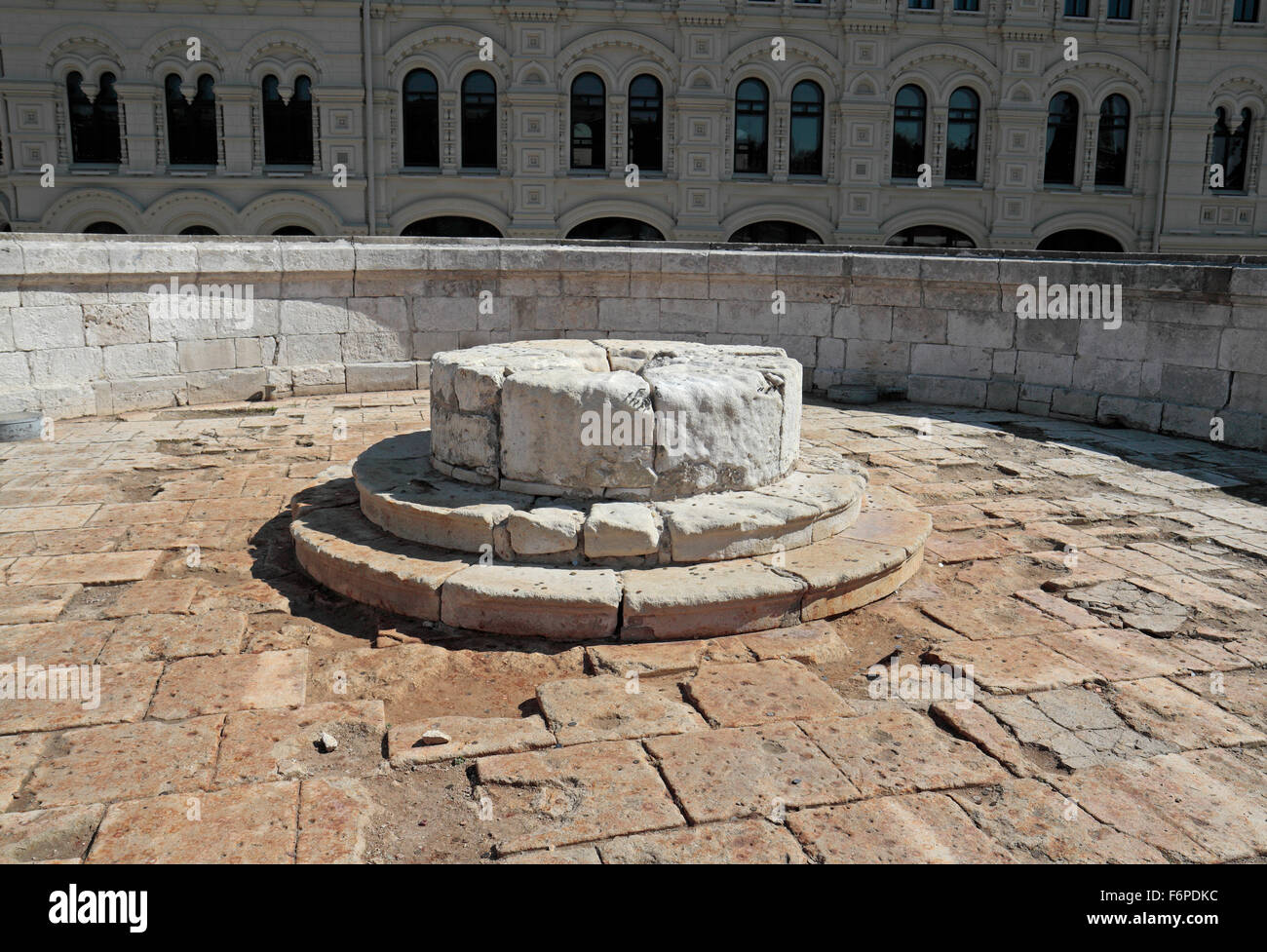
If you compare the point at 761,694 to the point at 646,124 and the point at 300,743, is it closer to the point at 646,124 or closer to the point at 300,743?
the point at 300,743

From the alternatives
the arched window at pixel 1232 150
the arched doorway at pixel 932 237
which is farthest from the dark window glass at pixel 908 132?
the arched window at pixel 1232 150

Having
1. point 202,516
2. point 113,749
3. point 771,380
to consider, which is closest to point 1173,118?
point 771,380

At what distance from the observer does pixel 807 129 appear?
20.9m

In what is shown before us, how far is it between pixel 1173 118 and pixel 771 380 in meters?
20.9

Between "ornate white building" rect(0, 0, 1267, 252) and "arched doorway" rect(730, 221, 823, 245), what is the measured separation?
57mm

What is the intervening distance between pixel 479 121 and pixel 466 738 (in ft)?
61.8

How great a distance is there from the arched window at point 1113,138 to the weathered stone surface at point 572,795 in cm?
2261

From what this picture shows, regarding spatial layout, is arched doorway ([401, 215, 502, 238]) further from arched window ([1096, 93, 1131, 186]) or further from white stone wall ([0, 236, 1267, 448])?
arched window ([1096, 93, 1131, 186])

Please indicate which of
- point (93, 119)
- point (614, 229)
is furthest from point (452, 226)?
point (93, 119)

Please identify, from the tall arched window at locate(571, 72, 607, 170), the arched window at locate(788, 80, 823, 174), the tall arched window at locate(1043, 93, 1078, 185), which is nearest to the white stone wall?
the tall arched window at locate(571, 72, 607, 170)

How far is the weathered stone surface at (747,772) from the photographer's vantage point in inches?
114

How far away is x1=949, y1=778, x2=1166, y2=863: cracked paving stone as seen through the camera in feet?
8.83

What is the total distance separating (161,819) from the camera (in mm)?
2764

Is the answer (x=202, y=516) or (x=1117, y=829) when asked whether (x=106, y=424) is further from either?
(x=1117, y=829)
